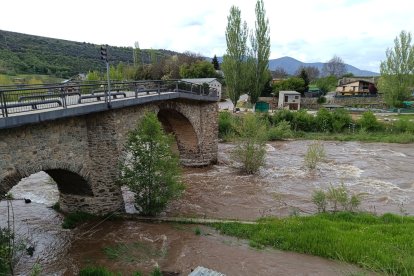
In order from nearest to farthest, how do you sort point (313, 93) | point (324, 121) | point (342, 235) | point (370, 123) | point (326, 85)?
point (342, 235), point (370, 123), point (324, 121), point (313, 93), point (326, 85)

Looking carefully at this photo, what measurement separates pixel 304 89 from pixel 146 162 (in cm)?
5958

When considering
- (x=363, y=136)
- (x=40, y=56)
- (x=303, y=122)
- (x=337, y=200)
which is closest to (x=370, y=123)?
(x=363, y=136)

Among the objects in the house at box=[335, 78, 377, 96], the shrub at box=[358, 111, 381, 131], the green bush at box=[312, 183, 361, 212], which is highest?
the house at box=[335, 78, 377, 96]

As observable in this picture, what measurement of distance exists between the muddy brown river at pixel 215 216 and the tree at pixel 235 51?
22.2 meters

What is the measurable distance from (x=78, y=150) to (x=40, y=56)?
79.7m

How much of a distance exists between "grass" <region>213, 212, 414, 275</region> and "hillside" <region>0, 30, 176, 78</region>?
120ft

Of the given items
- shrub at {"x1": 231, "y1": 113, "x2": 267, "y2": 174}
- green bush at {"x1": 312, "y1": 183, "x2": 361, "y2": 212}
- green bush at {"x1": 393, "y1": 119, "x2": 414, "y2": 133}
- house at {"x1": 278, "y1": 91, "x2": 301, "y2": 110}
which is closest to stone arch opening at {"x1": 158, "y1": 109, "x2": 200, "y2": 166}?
shrub at {"x1": 231, "y1": 113, "x2": 267, "y2": 174}

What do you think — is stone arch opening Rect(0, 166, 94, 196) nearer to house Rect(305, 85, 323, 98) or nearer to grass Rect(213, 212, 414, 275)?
grass Rect(213, 212, 414, 275)

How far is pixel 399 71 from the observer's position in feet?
184

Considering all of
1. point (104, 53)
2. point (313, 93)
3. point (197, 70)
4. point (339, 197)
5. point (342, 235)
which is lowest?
point (342, 235)

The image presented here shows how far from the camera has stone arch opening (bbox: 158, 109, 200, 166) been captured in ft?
89.6

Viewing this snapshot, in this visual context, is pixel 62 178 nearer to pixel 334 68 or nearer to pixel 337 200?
pixel 337 200

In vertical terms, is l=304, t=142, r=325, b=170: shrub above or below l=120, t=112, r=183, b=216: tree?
below

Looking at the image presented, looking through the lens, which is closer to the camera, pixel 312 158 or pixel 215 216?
pixel 215 216
